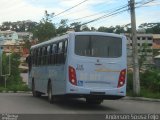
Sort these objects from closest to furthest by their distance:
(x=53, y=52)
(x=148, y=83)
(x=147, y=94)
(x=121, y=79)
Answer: (x=121, y=79) → (x=53, y=52) → (x=147, y=94) → (x=148, y=83)

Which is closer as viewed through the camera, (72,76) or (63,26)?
(72,76)

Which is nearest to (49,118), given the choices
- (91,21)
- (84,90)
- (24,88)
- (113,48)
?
(84,90)

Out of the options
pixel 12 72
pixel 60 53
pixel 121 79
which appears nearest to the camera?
pixel 121 79

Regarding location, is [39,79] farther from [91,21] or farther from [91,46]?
[91,21]

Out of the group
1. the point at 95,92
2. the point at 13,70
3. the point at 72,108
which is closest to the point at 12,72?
the point at 13,70

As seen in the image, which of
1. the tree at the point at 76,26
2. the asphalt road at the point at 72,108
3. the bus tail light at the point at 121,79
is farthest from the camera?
the tree at the point at 76,26

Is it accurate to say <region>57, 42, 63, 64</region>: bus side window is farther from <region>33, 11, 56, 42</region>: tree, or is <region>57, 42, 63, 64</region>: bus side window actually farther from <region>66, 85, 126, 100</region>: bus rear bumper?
<region>33, 11, 56, 42</region>: tree

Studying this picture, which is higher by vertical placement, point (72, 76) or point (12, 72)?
point (72, 76)

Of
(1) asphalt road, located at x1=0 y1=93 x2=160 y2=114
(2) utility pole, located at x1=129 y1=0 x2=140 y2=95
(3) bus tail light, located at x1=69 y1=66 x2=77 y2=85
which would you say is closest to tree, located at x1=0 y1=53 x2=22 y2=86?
(2) utility pole, located at x1=129 y1=0 x2=140 y2=95

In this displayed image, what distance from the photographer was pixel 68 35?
19.8m

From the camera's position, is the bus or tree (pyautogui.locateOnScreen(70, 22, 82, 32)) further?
tree (pyautogui.locateOnScreen(70, 22, 82, 32))

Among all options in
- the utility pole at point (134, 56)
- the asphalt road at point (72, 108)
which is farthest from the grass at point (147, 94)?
the asphalt road at point (72, 108)

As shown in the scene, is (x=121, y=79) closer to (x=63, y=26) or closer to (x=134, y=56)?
(x=134, y=56)

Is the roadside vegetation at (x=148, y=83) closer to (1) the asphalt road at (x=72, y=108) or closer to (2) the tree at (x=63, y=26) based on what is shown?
(1) the asphalt road at (x=72, y=108)
